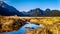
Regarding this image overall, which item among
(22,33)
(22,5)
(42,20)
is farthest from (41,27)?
(22,5)

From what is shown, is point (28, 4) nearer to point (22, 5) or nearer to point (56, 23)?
point (22, 5)

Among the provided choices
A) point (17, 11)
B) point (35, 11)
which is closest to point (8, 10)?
point (17, 11)

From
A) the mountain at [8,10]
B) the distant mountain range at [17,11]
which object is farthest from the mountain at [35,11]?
the mountain at [8,10]

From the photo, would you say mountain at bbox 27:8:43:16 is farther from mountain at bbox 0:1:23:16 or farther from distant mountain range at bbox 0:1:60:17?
mountain at bbox 0:1:23:16

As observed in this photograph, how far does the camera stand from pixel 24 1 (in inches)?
178

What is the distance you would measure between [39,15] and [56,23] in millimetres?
561

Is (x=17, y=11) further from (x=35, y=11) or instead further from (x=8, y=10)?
(x=35, y=11)

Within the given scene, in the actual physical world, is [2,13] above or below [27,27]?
above

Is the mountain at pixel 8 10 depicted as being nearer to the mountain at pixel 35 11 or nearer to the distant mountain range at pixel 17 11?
the distant mountain range at pixel 17 11

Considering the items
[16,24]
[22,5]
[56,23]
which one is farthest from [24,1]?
[56,23]

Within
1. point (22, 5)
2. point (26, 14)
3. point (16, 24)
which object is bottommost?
point (16, 24)

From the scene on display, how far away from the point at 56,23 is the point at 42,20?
0.42 meters

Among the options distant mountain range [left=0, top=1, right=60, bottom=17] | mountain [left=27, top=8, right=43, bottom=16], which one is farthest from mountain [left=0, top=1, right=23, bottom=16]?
mountain [left=27, top=8, right=43, bottom=16]

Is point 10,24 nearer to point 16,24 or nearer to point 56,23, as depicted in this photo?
point 16,24
